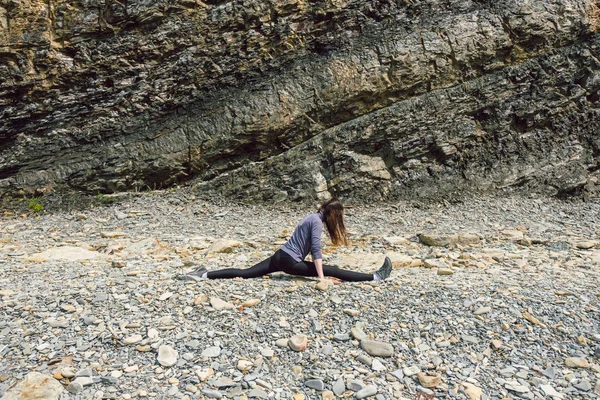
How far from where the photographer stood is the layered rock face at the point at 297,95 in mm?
15555

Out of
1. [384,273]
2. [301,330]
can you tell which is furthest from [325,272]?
[301,330]

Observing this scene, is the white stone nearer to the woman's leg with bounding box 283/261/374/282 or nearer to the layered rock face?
the woman's leg with bounding box 283/261/374/282

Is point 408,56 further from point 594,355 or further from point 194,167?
point 594,355

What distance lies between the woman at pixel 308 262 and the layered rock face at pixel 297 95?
810 cm

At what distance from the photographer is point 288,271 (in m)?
7.16

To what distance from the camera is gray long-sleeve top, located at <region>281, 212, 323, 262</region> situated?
7035mm

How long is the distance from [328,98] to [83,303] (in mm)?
11593

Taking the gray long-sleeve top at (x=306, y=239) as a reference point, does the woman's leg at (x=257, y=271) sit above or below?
below

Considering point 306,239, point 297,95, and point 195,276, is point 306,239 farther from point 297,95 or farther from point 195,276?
point 297,95

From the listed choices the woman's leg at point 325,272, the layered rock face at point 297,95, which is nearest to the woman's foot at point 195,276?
the woman's leg at point 325,272

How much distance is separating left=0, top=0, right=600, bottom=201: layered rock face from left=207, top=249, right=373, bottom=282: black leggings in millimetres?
8284

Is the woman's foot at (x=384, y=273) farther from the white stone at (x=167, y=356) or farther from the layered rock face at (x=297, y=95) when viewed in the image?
the layered rock face at (x=297, y=95)

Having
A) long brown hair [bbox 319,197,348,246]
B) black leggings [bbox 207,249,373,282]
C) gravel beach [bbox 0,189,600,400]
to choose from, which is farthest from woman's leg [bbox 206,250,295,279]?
long brown hair [bbox 319,197,348,246]

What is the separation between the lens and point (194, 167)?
16203 millimetres
